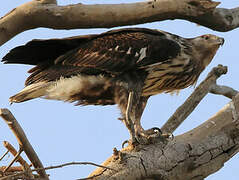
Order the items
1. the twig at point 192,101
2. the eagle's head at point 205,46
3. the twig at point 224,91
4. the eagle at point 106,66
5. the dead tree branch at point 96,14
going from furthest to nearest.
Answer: the twig at point 224,91, the eagle's head at point 205,46, the twig at point 192,101, the eagle at point 106,66, the dead tree branch at point 96,14

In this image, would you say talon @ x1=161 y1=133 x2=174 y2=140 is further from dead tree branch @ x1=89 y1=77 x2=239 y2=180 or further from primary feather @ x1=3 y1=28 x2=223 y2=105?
primary feather @ x1=3 y1=28 x2=223 y2=105

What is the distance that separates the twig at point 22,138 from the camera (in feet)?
13.6

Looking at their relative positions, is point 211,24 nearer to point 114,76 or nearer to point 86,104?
point 114,76

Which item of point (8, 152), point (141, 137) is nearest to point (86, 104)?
point (141, 137)

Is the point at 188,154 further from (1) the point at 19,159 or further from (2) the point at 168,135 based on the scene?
(1) the point at 19,159

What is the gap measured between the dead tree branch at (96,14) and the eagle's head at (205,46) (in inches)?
37.0

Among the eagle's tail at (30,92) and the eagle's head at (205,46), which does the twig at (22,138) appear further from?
the eagle's head at (205,46)

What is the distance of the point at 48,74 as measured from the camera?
220 inches

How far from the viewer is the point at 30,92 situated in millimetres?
5504

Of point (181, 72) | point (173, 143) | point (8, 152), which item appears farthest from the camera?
point (181, 72)

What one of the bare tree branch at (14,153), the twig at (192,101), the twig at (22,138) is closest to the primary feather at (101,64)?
the twig at (192,101)

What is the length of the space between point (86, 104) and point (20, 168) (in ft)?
4.66

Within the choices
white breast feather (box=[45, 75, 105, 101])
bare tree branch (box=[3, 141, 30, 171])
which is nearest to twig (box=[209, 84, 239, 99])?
white breast feather (box=[45, 75, 105, 101])

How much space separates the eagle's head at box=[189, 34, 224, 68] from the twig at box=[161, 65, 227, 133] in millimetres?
179
